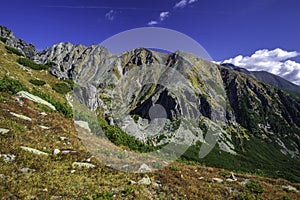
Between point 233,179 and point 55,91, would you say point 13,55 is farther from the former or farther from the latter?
point 233,179

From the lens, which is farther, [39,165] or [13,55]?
[13,55]

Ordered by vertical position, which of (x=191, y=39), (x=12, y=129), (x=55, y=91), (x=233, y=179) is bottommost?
(x=233, y=179)

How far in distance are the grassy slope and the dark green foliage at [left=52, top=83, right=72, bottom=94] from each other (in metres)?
18.6

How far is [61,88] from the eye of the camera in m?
38.5

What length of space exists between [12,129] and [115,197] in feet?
28.6

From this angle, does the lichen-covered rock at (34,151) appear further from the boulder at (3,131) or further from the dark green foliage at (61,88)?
the dark green foliage at (61,88)

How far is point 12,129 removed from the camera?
593 inches

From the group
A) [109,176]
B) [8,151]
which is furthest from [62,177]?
[8,151]

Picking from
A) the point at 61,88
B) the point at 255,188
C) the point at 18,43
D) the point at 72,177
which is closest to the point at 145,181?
the point at 72,177

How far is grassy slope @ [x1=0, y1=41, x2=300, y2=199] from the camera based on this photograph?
398 inches

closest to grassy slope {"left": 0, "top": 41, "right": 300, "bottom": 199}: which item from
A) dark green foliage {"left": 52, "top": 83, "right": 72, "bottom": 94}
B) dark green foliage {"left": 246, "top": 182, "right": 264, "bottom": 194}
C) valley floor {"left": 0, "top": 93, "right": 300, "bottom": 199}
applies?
valley floor {"left": 0, "top": 93, "right": 300, "bottom": 199}

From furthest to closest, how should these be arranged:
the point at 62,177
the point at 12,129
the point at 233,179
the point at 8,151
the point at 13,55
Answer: the point at 13,55
the point at 233,179
the point at 12,129
the point at 8,151
the point at 62,177

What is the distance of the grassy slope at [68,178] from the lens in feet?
33.2

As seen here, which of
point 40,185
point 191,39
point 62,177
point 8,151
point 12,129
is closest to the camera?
point 40,185
